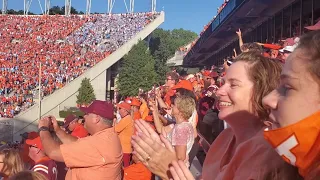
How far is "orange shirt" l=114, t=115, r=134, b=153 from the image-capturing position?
6652mm

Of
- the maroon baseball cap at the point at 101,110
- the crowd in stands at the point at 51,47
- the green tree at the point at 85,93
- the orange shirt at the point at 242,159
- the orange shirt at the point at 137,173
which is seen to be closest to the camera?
the orange shirt at the point at 242,159

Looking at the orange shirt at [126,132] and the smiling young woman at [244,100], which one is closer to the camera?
the smiling young woman at [244,100]

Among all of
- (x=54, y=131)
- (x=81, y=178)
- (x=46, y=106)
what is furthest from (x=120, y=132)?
(x=46, y=106)

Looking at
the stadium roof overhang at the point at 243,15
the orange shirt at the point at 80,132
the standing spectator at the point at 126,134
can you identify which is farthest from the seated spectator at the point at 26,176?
the stadium roof overhang at the point at 243,15

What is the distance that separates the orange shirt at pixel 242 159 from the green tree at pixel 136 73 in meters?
31.1

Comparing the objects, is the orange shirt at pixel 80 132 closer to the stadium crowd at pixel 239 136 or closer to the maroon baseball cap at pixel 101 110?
the stadium crowd at pixel 239 136

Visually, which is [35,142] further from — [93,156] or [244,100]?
[244,100]

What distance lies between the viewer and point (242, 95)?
81.5 inches

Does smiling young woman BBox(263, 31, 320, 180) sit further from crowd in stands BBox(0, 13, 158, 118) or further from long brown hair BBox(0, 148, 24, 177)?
crowd in stands BBox(0, 13, 158, 118)

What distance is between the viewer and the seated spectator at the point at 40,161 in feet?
13.1

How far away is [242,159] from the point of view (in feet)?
5.76

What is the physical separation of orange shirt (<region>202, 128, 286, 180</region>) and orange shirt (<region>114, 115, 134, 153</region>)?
443cm

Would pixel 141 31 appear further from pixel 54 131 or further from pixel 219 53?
pixel 54 131

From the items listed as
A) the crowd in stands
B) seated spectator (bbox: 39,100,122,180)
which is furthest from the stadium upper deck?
the crowd in stands
